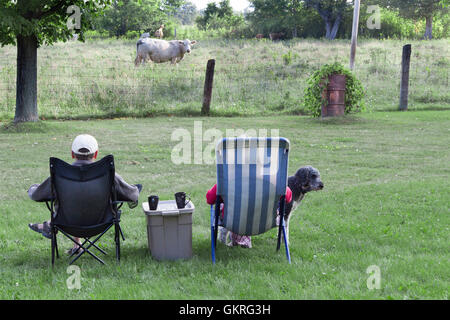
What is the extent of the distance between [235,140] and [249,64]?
2055 cm

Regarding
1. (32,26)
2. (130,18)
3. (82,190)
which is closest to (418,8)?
(130,18)

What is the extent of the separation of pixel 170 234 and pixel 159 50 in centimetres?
2071

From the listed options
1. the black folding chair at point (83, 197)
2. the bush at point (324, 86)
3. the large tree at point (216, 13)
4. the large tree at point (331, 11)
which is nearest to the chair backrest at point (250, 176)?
the black folding chair at point (83, 197)

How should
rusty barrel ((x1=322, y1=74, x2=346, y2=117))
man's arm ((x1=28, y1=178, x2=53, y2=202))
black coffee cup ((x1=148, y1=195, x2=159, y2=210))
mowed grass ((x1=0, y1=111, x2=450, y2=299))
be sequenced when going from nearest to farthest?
mowed grass ((x1=0, y1=111, x2=450, y2=299)), man's arm ((x1=28, y1=178, x2=53, y2=202)), black coffee cup ((x1=148, y1=195, x2=159, y2=210)), rusty barrel ((x1=322, y1=74, x2=346, y2=117))

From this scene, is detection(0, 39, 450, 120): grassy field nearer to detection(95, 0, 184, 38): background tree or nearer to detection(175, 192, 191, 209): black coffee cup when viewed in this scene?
detection(175, 192, 191, 209): black coffee cup

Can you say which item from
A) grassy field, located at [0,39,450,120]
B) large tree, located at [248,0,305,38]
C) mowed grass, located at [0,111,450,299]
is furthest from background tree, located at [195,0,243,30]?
mowed grass, located at [0,111,450,299]

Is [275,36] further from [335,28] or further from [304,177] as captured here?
[304,177]

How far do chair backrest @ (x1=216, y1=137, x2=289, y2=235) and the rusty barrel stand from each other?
12.0 meters

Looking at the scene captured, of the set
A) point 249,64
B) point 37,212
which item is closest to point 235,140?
point 37,212

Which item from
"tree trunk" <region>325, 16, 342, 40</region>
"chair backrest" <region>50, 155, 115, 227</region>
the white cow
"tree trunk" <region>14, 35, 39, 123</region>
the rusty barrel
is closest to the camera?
"chair backrest" <region>50, 155, 115, 227</region>

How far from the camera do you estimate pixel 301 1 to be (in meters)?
50.6

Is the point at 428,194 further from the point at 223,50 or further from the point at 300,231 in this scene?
the point at 223,50

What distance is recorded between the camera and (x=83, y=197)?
4262mm

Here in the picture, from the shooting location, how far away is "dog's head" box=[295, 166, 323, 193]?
188 inches
